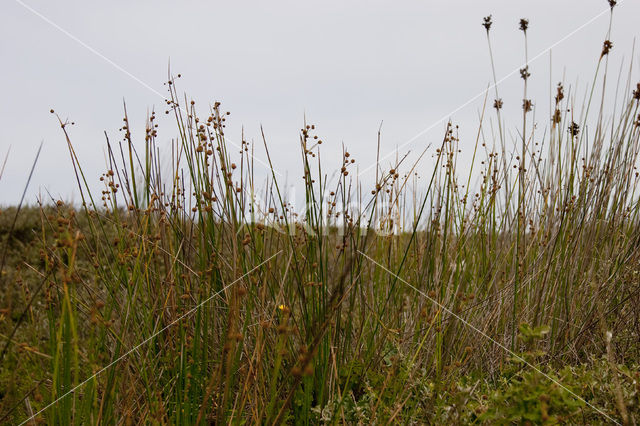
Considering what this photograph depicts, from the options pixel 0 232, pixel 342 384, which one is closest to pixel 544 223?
pixel 342 384

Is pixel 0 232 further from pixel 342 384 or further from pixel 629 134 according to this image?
pixel 629 134

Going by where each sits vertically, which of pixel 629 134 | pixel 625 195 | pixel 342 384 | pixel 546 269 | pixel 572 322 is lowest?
pixel 342 384

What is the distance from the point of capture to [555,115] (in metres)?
2.81

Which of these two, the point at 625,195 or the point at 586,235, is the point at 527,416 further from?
the point at 625,195

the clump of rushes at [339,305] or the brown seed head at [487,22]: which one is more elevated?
the brown seed head at [487,22]

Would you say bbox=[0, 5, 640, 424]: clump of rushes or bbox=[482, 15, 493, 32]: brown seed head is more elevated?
bbox=[482, 15, 493, 32]: brown seed head

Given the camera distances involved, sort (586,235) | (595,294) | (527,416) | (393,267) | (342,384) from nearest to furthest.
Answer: (527,416)
(342,384)
(595,294)
(586,235)
(393,267)

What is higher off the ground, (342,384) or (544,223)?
(544,223)

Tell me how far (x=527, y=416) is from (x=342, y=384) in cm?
97

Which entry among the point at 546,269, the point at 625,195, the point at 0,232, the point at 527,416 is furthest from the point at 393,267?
the point at 0,232

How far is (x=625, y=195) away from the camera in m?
2.88

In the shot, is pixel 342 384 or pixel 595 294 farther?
pixel 595 294

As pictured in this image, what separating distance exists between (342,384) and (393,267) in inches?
34.7

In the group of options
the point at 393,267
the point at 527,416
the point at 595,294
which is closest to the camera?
the point at 527,416
